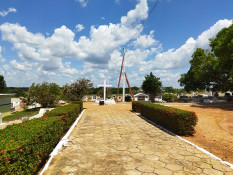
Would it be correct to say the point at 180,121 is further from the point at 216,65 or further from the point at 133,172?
the point at 216,65

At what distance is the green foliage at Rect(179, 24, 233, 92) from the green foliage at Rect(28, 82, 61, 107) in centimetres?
2511

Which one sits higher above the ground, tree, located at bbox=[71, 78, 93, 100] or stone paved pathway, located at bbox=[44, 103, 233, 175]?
tree, located at bbox=[71, 78, 93, 100]

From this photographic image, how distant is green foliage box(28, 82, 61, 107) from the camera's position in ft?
71.0

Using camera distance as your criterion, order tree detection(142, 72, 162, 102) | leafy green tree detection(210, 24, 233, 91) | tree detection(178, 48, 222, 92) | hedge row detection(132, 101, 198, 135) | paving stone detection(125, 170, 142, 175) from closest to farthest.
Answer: paving stone detection(125, 170, 142, 175)
hedge row detection(132, 101, 198, 135)
leafy green tree detection(210, 24, 233, 91)
tree detection(178, 48, 222, 92)
tree detection(142, 72, 162, 102)

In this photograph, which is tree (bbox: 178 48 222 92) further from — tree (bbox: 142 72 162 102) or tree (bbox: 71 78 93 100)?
tree (bbox: 71 78 93 100)

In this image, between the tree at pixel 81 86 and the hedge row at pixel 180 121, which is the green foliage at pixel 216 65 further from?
the tree at pixel 81 86

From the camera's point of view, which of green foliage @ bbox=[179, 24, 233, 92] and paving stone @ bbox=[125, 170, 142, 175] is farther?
green foliage @ bbox=[179, 24, 233, 92]

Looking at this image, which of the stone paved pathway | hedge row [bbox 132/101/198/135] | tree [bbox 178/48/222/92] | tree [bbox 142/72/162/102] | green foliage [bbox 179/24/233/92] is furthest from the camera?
tree [bbox 142/72/162/102]

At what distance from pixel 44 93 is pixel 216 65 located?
89.9ft

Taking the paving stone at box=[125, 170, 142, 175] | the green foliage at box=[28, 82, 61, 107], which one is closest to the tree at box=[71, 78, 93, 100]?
the green foliage at box=[28, 82, 61, 107]

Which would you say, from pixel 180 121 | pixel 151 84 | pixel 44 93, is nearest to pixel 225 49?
pixel 151 84

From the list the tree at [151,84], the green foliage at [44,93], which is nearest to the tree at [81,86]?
the green foliage at [44,93]

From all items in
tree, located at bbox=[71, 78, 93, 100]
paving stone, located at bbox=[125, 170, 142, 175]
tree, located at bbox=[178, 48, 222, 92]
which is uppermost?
tree, located at bbox=[178, 48, 222, 92]

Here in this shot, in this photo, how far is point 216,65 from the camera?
21.1m
